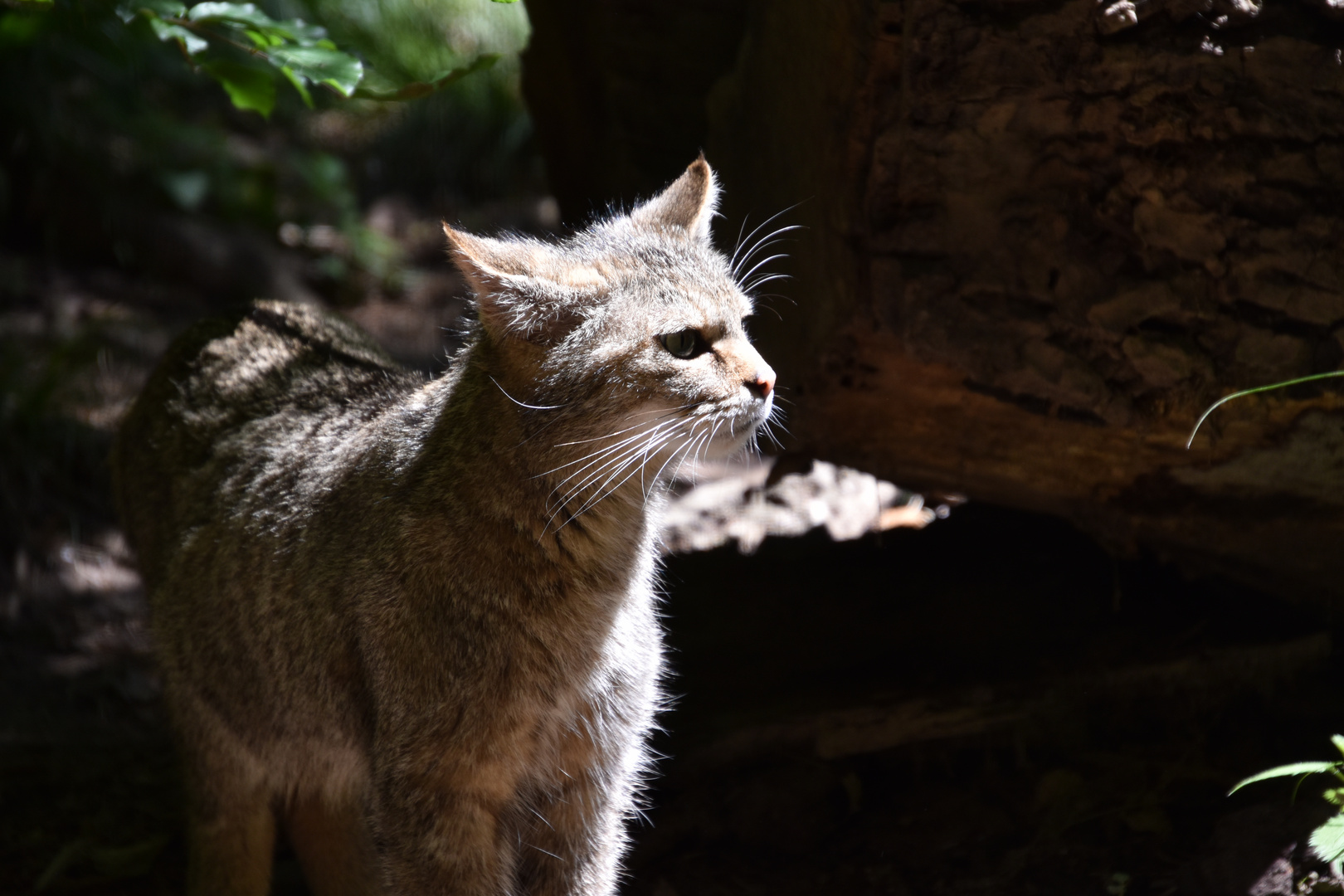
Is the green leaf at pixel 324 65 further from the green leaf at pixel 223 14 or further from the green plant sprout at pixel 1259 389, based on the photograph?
the green plant sprout at pixel 1259 389

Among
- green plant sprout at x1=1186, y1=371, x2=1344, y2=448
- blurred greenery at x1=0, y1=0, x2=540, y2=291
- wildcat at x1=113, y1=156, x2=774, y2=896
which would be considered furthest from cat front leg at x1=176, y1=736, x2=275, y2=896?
blurred greenery at x1=0, y1=0, x2=540, y2=291

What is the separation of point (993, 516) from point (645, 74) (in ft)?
7.47

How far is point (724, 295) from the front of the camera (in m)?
2.86

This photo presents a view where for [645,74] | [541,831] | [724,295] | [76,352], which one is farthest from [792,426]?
[76,352]

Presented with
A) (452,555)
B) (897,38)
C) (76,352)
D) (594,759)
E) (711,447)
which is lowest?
(76,352)

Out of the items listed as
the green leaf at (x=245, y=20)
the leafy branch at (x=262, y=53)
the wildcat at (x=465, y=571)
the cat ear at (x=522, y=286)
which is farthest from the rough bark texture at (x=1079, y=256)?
the green leaf at (x=245, y=20)

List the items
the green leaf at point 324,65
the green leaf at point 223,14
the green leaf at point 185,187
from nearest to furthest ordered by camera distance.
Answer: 1. the green leaf at point 324,65
2. the green leaf at point 223,14
3. the green leaf at point 185,187

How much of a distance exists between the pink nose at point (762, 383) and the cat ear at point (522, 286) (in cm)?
44

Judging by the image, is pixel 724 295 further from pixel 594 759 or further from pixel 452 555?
pixel 594 759

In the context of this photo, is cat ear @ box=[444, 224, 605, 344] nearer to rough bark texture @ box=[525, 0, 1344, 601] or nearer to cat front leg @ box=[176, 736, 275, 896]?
rough bark texture @ box=[525, 0, 1344, 601]

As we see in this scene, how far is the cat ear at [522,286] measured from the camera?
8.40ft

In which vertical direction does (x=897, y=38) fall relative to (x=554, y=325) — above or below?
above

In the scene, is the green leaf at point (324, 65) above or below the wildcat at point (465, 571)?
above

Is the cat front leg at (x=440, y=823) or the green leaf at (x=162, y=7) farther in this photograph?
the green leaf at (x=162, y=7)
